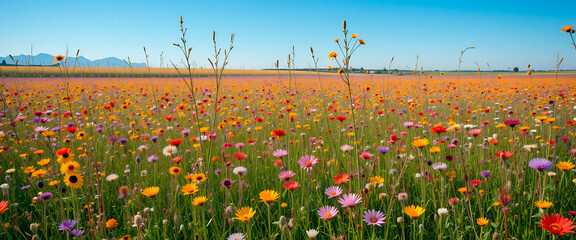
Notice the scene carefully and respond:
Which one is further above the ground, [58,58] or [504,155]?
[58,58]

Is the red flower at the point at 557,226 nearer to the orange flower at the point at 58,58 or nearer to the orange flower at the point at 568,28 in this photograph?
the orange flower at the point at 568,28

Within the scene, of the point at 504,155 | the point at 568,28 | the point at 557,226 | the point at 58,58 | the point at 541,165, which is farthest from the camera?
the point at 58,58

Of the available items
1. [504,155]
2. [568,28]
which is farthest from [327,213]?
[568,28]

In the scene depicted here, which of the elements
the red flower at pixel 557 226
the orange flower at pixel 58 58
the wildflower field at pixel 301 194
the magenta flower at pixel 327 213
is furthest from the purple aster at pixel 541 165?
the orange flower at pixel 58 58

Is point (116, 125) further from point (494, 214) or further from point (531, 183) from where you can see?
point (531, 183)

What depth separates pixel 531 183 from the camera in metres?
1.89

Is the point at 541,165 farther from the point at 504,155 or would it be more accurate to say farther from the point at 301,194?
the point at 301,194

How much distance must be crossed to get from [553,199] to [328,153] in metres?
1.51

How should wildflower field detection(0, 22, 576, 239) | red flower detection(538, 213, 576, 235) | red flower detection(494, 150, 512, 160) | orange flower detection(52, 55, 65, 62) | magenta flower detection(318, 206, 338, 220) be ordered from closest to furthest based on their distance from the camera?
1. red flower detection(538, 213, 576, 235)
2. magenta flower detection(318, 206, 338, 220)
3. wildflower field detection(0, 22, 576, 239)
4. red flower detection(494, 150, 512, 160)
5. orange flower detection(52, 55, 65, 62)

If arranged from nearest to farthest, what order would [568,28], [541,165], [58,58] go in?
[541,165] < [568,28] < [58,58]

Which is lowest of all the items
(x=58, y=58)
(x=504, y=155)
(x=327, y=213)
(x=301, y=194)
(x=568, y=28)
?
(x=301, y=194)

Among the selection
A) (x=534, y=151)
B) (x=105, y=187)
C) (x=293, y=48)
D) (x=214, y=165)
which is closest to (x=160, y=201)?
(x=105, y=187)

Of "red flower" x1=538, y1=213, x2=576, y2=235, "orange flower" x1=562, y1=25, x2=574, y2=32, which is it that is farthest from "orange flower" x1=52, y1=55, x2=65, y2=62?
"orange flower" x1=562, y1=25, x2=574, y2=32

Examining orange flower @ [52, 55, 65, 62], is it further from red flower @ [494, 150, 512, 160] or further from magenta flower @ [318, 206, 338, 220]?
red flower @ [494, 150, 512, 160]
